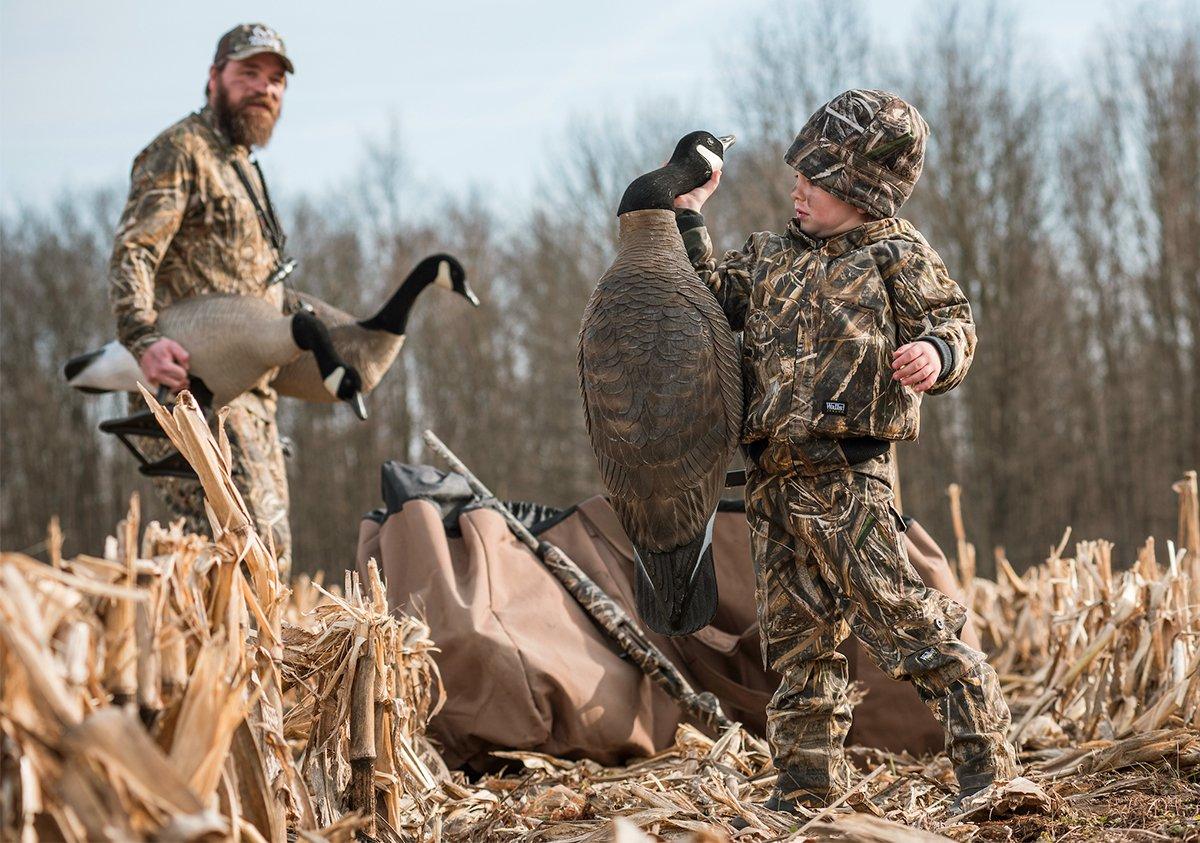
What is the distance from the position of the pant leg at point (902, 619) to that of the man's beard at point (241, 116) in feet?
10.5

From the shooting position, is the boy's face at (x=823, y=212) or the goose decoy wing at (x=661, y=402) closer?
the goose decoy wing at (x=661, y=402)

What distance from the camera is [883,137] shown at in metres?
3.45

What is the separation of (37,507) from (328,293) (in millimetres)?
8980

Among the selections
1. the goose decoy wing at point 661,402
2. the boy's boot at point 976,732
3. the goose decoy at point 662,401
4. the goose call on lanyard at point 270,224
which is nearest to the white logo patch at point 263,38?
the goose call on lanyard at point 270,224

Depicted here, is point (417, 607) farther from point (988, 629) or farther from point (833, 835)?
point (988, 629)

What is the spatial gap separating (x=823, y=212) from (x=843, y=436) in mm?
680

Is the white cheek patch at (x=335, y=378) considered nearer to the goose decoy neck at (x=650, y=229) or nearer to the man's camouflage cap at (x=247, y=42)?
the man's camouflage cap at (x=247, y=42)

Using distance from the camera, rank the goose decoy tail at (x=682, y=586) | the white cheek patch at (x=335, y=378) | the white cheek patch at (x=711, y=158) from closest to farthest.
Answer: the goose decoy tail at (x=682, y=586), the white cheek patch at (x=711, y=158), the white cheek patch at (x=335, y=378)

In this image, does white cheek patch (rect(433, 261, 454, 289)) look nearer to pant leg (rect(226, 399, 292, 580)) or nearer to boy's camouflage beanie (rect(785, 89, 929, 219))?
pant leg (rect(226, 399, 292, 580))

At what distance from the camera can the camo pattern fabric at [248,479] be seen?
486 cm

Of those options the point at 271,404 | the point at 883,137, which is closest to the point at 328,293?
the point at 271,404

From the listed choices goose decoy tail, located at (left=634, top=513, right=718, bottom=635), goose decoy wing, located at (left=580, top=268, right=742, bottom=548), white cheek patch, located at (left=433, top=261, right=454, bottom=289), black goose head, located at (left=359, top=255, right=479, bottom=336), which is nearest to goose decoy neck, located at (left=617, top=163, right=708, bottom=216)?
goose decoy wing, located at (left=580, top=268, right=742, bottom=548)

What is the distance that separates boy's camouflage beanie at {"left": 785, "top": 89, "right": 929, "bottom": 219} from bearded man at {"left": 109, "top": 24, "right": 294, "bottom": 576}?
2585 millimetres

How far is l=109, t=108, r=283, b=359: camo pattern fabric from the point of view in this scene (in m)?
4.87
